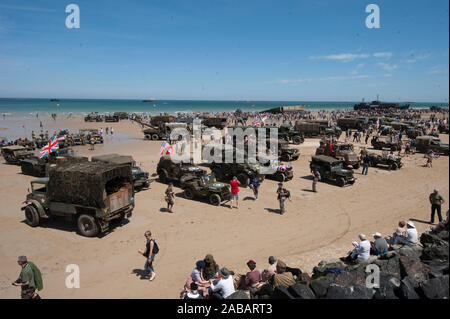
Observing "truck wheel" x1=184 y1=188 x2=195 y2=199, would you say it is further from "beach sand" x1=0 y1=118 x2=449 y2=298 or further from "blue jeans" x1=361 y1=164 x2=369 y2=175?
"blue jeans" x1=361 y1=164 x2=369 y2=175

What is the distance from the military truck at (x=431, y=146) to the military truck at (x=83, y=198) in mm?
27734

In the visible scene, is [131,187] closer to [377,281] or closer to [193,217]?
[193,217]

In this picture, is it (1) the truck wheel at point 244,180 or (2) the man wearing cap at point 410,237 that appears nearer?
(2) the man wearing cap at point 410,237

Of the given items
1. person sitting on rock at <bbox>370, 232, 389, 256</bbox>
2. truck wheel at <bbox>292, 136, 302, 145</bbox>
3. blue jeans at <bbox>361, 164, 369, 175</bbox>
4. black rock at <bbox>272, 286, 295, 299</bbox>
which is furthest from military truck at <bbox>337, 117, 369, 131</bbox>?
black rock at <bbox>272, 286, 295, 299</bbox>

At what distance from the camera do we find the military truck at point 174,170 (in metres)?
16.6

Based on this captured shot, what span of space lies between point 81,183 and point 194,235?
15.2 feet

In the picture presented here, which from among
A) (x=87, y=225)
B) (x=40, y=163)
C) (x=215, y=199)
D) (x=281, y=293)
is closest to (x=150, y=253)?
(x=281, y=293)

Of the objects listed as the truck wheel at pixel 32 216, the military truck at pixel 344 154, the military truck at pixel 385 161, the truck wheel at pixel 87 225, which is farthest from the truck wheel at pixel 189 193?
the military truck at pixel 385 161

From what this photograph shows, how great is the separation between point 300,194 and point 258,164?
10.6 feet

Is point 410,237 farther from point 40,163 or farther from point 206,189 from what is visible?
point 40,163

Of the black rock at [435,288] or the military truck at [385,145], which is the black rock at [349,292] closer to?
the black rock at [435,288]

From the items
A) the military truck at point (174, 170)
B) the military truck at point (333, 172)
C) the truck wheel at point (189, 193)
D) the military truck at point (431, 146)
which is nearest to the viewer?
the truck wheel at point (189, 193)

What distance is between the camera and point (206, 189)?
14.2 metres

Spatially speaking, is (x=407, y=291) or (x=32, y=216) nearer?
(x=407, y=291)
